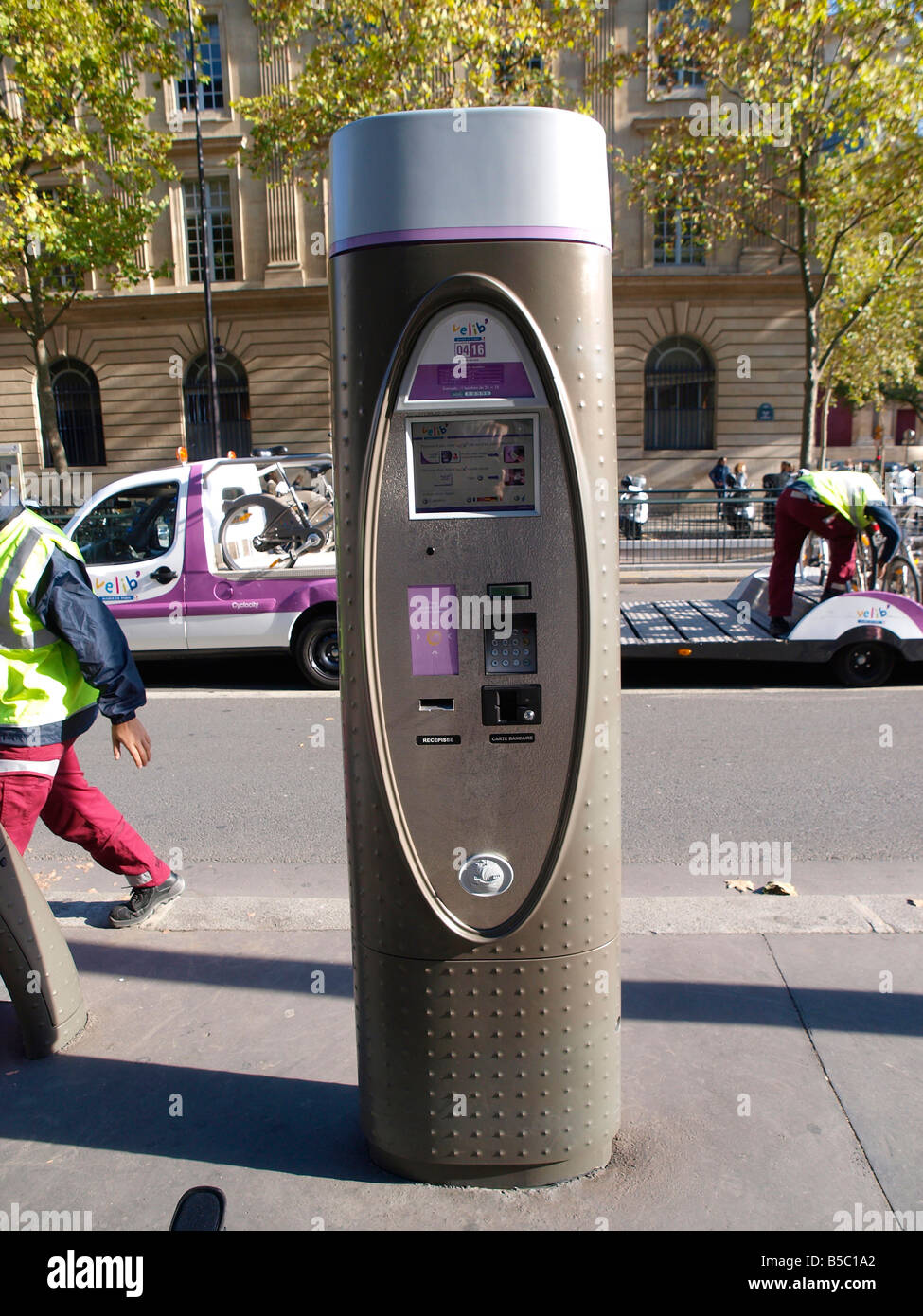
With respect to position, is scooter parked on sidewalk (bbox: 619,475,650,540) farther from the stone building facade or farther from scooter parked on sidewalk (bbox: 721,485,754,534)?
the stone building facade

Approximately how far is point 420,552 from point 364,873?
2.74ft

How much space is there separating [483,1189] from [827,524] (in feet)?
24.3

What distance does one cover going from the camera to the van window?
906 cm

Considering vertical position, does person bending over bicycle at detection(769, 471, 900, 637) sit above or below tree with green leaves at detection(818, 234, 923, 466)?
below

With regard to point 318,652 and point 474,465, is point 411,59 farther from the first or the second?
point 474,465

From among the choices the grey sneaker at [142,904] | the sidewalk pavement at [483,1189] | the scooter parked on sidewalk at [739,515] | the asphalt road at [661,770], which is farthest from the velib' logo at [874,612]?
the scooter parked on sidewalk at [739,515]

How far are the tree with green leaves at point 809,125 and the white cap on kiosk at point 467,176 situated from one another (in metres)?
17.9

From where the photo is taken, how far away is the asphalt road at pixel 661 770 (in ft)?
18.2

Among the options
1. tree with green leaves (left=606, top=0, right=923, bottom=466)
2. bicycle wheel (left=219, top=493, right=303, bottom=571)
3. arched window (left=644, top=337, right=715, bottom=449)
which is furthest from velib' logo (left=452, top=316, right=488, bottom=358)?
arched window (left=644, top=337, right=715, bottom=449)

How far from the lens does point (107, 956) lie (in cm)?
416

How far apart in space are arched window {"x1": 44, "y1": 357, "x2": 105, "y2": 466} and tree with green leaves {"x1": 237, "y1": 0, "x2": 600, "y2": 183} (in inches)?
551

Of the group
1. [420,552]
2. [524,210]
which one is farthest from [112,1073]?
[524,210]

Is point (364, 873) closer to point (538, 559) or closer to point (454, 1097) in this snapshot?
point (454, 1097)

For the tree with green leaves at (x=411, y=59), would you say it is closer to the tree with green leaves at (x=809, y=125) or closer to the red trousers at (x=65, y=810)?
the tree with green leaves at (x=809, y=125)
